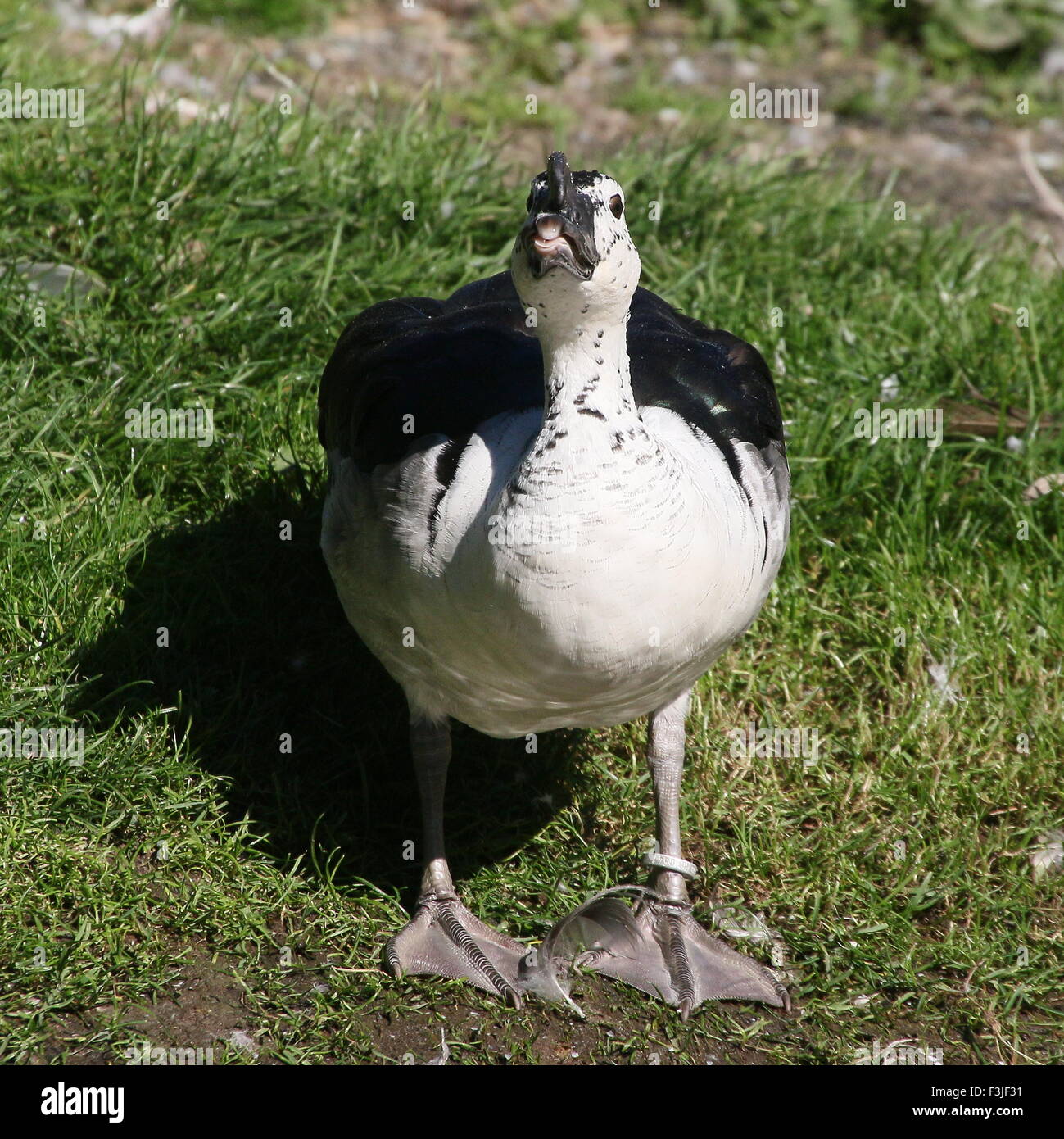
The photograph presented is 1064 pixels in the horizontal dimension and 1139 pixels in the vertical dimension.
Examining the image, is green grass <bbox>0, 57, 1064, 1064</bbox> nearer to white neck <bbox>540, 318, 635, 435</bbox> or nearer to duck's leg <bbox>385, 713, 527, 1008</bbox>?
duck's leg <bbox>385, 713, 527, 1008</bbox>

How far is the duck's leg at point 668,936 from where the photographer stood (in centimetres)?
347

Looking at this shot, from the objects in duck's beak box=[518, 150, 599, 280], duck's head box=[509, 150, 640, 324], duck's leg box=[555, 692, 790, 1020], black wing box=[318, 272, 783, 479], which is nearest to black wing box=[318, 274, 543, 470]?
black wing box=[318, 272, 783, 479]

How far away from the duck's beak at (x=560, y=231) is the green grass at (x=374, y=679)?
1.65 metres

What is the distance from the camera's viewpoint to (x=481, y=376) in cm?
336

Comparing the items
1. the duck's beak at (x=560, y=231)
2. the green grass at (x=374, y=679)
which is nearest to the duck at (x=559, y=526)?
the duck's beak at (x=560, y=231)

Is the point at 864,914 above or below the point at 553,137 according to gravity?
below

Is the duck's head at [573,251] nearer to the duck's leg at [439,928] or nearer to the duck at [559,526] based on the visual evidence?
the duck at [559,526]

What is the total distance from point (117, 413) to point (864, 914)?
→ 2625 millimetres

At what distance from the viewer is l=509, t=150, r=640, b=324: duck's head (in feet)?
8.84

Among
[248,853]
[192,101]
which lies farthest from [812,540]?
[192,101]

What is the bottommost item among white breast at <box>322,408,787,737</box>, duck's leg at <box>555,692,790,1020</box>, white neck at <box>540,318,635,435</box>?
duck's leg at <box>555,692,790,1020</box>

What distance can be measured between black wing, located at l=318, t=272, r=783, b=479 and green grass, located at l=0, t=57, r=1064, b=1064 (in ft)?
2.34

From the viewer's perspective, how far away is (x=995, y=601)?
439 centimetres

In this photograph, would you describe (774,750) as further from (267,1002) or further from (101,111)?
(101,111)
